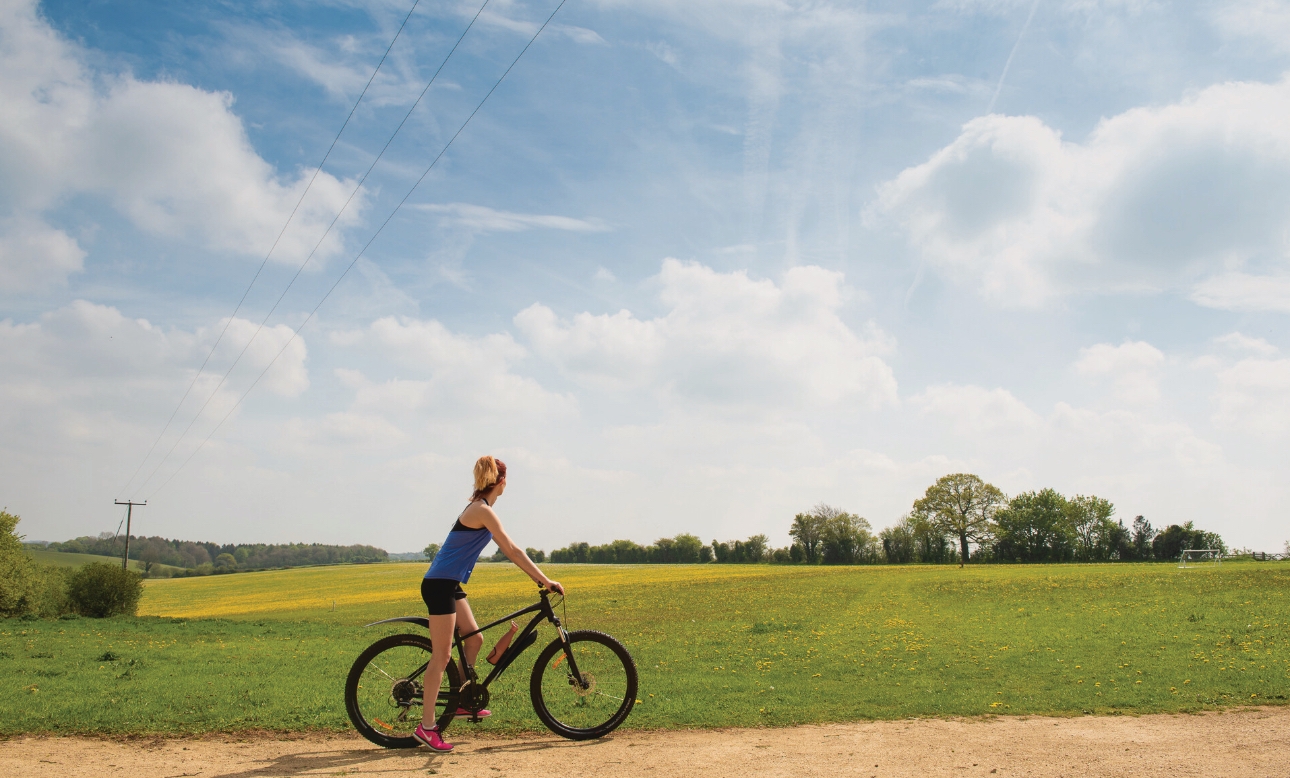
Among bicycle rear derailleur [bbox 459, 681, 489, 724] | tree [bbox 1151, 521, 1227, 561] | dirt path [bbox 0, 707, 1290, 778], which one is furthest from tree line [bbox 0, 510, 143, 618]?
tree [bbox 1151, 521, 1227, 561]

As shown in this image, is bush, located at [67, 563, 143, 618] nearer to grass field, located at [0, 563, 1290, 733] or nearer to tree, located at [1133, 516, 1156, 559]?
grass field, located at [0, 563, 1290, 733]

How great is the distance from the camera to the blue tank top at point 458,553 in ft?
21.8

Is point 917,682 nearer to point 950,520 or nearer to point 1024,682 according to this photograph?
point 1024,682

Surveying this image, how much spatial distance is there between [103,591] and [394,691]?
35377mm

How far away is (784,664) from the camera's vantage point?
1418 centimetres

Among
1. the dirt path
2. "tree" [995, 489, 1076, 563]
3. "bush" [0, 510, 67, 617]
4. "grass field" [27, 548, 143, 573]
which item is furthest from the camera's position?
"tree" [995, 489, 1076, 563]

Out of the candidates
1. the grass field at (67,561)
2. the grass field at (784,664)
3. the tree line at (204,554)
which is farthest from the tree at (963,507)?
the tree line at (204,554)

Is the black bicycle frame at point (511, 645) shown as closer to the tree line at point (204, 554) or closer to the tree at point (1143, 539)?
the tree at point (1143, 539)

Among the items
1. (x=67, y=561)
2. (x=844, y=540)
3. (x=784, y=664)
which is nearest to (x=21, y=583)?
(x=784, y=664)

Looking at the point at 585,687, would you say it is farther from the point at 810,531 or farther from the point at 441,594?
the point at 810,531

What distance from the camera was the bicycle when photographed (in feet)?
22.9

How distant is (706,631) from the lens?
21.8 metres

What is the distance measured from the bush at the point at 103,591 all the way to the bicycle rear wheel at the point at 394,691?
34.9 meters

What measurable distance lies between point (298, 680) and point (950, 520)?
10732 cm
